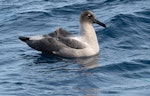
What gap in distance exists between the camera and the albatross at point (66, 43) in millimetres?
16625

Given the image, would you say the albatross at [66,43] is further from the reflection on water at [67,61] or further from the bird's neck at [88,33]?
the reflection on water at [67,61]

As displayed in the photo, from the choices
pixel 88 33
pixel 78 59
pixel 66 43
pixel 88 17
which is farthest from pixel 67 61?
pixel 88 17

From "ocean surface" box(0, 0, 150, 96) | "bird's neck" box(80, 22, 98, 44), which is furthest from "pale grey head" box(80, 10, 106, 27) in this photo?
"ocean surface" box(0, 0, 150, 96)

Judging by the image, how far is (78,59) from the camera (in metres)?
16.5

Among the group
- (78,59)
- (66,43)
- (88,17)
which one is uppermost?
(88,17)

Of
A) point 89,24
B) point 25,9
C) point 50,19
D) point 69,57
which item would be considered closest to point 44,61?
point 69,57

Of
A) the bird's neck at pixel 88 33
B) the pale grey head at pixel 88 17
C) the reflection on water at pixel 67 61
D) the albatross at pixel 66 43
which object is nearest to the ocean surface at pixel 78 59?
the reflection on water at pixel 67 61

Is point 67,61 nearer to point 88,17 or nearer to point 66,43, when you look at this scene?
point 66,43

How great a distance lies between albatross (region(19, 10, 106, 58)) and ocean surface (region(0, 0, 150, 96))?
9.1 inches

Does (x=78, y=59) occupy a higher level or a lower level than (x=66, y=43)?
lower

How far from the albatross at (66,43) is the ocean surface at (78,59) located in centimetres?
23

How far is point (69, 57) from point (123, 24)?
131 inches

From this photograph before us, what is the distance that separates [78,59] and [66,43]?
60 centimetres

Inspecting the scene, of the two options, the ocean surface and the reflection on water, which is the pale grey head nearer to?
the ocean surface
